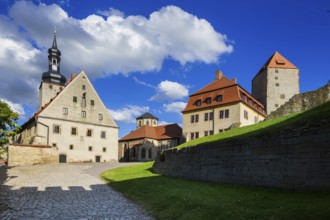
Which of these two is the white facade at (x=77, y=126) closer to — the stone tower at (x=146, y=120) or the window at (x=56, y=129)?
the window at (x=56, y=129)

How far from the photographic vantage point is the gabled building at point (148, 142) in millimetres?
60875

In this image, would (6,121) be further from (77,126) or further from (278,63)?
(278,63)

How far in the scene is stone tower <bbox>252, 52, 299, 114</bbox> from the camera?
59.3 meters

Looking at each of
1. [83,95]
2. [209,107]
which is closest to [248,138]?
[209,107]

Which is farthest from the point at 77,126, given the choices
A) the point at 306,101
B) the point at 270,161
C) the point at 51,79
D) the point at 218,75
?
the point at 270,161

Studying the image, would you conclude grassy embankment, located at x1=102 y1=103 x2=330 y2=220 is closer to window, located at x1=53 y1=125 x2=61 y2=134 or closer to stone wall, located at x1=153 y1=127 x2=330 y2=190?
stone wall, located at x1=153 y1=127 x2=330 y2=190

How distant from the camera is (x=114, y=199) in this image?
14258 millimetres

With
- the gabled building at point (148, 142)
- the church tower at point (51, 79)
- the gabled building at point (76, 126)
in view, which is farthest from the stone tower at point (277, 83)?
the church tower at point (51, 79)

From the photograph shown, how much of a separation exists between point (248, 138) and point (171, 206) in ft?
16.6

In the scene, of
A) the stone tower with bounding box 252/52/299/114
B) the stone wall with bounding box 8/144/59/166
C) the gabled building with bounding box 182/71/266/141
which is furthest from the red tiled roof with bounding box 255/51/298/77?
the stone wall with bounding box 8/144/59/166

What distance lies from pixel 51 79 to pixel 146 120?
28072mm

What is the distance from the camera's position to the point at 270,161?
42.2 feet

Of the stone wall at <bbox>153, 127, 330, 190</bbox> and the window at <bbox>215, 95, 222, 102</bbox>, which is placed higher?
the window at <bbox>215, 95, 222, 102</bbox>

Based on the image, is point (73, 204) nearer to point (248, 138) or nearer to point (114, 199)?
point (114, 199)
